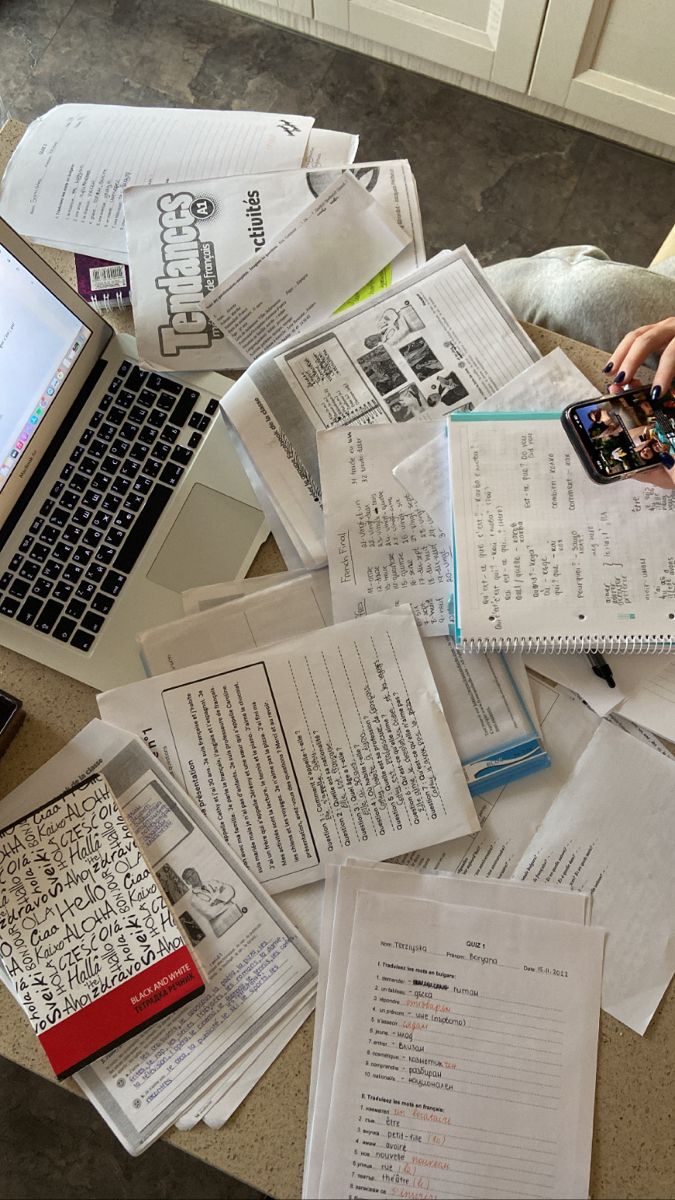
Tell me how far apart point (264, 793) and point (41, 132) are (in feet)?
2.46

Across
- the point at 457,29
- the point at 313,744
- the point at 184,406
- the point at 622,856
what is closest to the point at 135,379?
the point at 184,406

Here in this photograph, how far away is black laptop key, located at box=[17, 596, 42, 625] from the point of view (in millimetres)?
837

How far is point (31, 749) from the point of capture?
0.82 metres

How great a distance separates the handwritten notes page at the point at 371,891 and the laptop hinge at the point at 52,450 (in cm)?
41

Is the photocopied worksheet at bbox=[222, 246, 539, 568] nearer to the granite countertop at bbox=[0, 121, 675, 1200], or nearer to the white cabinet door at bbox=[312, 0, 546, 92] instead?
the granite countertop at bbox=[0, 121, 675, 1200]

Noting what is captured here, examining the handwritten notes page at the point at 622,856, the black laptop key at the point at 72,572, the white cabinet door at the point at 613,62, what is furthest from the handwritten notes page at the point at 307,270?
the white cabinet door at the point at 613,62

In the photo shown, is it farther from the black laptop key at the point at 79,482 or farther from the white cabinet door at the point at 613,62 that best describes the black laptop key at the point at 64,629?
the white cabinet door at the point at 613,62

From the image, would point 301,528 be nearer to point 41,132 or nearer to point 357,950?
point 357,950

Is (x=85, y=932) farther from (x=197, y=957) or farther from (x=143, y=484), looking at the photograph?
(x=143, y=484)

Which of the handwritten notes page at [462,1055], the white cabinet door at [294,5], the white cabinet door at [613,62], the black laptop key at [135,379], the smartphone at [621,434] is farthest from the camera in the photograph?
the white cabinet door at [294,5]

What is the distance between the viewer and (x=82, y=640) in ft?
2.73

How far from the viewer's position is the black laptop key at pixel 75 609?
2.75 feet

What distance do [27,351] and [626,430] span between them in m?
0.51

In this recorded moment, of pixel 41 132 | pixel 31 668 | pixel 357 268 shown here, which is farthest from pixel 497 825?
pixel 41 132
